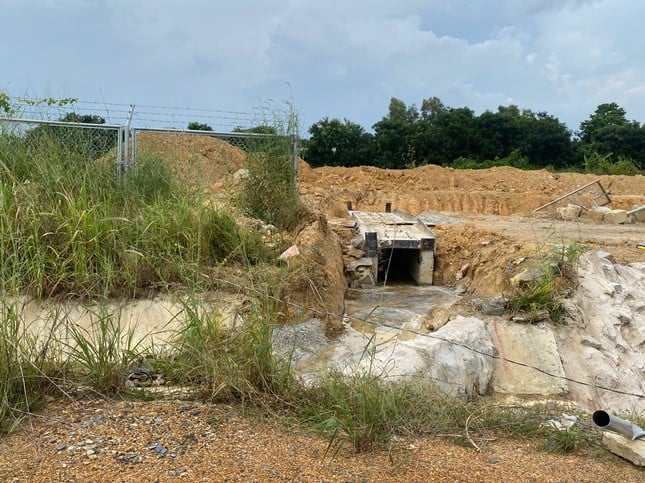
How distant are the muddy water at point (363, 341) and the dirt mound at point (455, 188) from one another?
8842mm

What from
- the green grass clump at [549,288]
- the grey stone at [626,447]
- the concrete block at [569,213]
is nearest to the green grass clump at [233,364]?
the grey stone at [626,447]

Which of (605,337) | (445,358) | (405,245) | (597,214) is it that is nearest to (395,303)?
(405,245)

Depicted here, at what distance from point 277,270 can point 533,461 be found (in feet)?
11.2

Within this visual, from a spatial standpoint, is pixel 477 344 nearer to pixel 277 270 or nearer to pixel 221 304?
pixel 277 270

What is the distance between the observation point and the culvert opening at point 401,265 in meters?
11.5

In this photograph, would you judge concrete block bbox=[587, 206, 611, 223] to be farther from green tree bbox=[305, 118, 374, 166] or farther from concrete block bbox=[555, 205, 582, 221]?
green tree bbox=[305, 118, 374, 166]

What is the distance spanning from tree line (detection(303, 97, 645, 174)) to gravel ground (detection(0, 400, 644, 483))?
31.3 metres

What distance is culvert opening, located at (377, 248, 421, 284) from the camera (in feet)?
37.8

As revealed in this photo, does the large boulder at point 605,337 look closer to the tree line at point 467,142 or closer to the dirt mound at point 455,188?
the dirt mound at point 455,188

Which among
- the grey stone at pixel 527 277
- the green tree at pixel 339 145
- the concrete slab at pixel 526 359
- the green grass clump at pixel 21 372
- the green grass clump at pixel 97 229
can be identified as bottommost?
the concrete slab at pixel 526 359

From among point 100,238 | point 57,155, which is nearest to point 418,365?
point 100,238

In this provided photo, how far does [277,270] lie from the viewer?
5.99 m

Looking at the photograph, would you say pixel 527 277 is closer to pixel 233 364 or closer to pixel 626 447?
pixel 626 447

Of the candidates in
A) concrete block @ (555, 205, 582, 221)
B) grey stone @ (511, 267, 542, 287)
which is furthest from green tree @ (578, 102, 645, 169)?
grey stone @ (511, 267, 542, 287)
